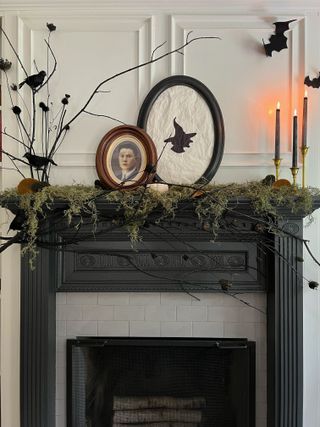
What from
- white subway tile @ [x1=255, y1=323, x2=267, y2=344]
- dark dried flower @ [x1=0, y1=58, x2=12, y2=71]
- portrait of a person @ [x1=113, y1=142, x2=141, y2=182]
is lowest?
white subway tile @ [x1=255, y1=323, x2=267, y2=344]

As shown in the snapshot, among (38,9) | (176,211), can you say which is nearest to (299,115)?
→ (176,211)

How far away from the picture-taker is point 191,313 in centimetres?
204

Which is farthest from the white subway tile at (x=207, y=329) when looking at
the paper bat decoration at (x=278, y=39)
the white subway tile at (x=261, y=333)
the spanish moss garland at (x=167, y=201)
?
the paper bat decoration at (x=278, y=39)

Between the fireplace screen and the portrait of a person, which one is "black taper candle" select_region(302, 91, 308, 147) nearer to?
the portrait of a person

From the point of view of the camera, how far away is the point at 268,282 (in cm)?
197

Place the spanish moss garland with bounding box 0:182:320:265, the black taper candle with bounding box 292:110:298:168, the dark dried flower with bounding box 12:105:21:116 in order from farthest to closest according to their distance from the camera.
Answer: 1. the dark dried flower with bounding box 12:105:21:116
2. the black taper candle with bounding box 292:110:298:168
3. the spanish moss garland with bounding box 0:182:320:265

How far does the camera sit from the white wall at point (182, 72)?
79.7 inches

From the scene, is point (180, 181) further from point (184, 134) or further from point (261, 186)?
point (261, 186)

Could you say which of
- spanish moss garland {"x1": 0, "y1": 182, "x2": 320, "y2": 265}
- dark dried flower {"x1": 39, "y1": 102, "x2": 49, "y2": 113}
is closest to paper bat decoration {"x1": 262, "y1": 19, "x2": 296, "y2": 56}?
spanish moss garland {"x1": 0, "y1": 182, "x2": 320, "y2": 265}

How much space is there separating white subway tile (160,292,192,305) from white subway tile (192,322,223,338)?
0.12m

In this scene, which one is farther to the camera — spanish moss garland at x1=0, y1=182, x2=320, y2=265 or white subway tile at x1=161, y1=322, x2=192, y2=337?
white subway tile at x1=161, y1=322, x2=192, y2=337

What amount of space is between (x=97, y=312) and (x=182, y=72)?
3.95ft

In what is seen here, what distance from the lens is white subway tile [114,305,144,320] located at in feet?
6.73

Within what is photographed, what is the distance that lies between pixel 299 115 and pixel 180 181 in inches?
25.0
